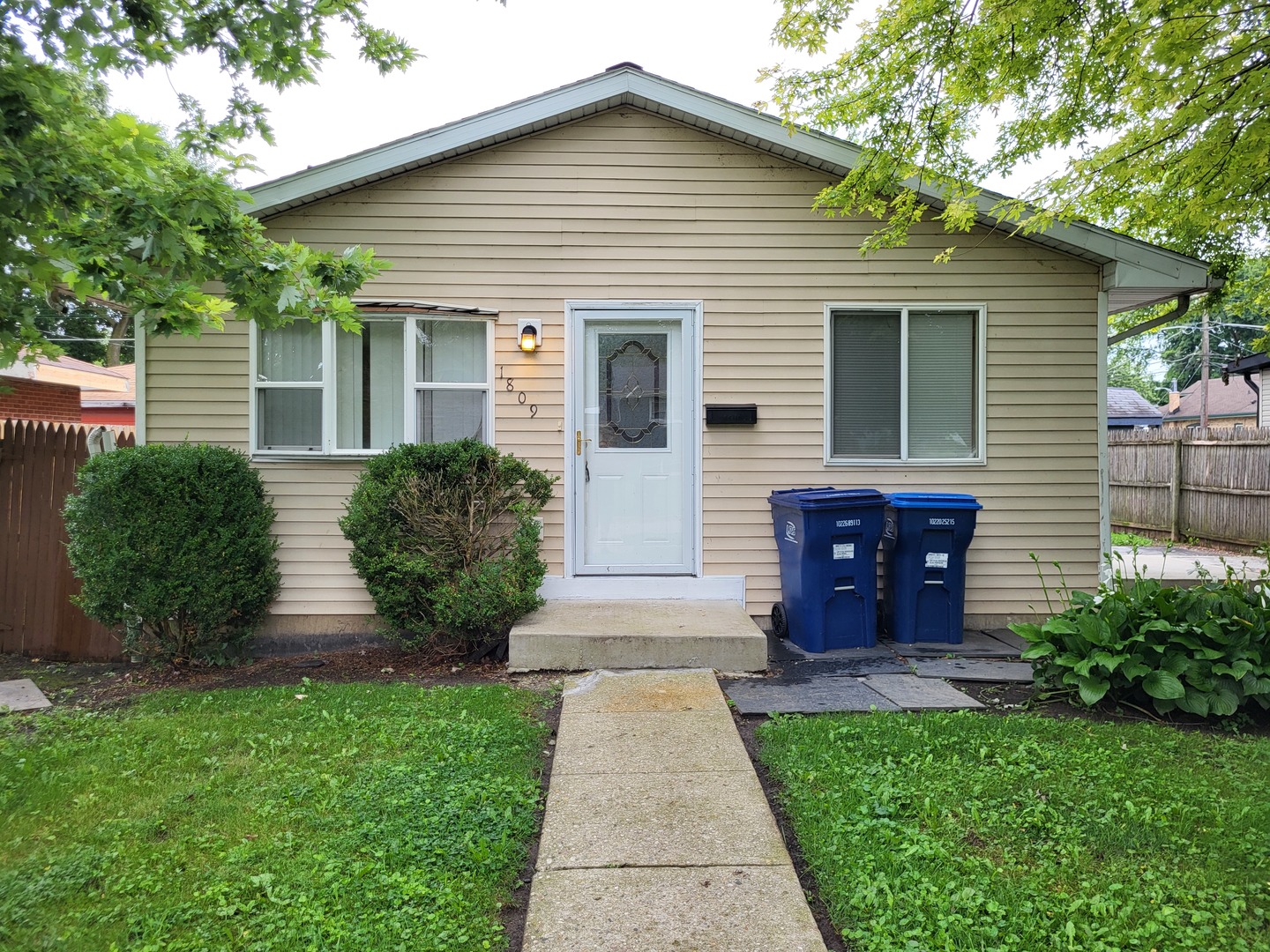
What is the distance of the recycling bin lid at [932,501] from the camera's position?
19.1 feet

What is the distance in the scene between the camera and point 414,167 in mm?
6230

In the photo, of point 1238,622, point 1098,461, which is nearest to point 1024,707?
point 1238,622

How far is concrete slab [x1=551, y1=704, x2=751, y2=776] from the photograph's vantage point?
367 cm

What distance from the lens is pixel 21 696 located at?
5.02 metres

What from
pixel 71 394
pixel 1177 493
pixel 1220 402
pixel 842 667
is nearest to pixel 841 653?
pixel 842 667

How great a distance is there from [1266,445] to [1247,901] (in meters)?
Result: 11.9

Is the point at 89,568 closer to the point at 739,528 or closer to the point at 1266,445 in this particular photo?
Answer: the point at 739,528

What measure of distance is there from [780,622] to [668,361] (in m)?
2.31

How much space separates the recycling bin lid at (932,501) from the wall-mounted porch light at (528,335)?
303 centimetres

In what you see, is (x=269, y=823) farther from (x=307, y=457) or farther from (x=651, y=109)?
(x=651, y=109)

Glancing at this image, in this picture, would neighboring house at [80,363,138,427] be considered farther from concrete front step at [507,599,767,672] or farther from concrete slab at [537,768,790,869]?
concrete slab at [537,768,790,869]

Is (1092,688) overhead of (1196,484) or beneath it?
beneath

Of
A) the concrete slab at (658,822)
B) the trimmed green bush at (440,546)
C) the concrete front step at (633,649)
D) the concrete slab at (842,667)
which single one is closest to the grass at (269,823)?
the concrete slab at (658,822)

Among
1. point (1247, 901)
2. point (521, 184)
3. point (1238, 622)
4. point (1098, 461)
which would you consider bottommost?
point (1247, 901)
